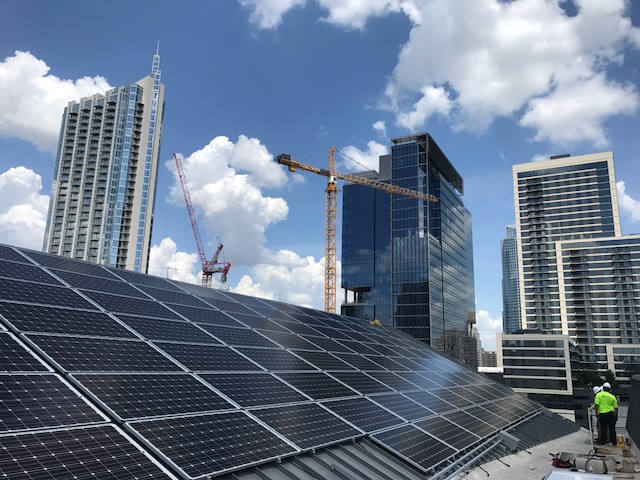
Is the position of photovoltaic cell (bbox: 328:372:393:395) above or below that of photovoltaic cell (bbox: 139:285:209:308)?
below

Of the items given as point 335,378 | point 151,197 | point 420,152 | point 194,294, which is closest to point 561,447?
point 335,378

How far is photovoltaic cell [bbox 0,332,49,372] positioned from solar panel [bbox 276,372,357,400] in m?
8.63

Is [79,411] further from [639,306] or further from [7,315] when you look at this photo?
[639,306]

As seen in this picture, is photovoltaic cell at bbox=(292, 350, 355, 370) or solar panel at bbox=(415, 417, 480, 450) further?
photovoltaic cell at bbox=(292, 350, 355, 370)

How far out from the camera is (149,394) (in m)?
12.5

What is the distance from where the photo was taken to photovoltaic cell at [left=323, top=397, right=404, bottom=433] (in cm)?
1658

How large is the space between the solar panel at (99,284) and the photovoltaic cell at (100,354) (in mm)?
5683

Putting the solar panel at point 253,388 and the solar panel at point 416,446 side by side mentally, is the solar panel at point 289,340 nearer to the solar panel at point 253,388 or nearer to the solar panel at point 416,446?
the solar panel at point 253,388

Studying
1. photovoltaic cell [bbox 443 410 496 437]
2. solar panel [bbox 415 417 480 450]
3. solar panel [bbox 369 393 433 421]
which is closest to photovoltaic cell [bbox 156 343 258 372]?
solar panel [bbox 369 393 433 421]

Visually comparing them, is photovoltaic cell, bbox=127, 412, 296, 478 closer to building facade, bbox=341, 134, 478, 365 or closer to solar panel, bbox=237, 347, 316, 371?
solar panel, bbox=237, 347, 316, 371

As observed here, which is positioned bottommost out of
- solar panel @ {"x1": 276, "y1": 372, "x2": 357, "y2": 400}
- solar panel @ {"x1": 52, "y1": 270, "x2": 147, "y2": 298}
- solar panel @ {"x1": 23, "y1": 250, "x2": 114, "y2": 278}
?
solar panel @ {"x1": 276, "y1": 372, "x2": 357, "y2": 400}

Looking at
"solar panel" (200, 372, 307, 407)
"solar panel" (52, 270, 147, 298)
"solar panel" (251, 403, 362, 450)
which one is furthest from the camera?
"solar panel" (52, 270, 147, 298)

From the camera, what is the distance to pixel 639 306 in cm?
17688

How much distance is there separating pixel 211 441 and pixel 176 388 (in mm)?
2805
